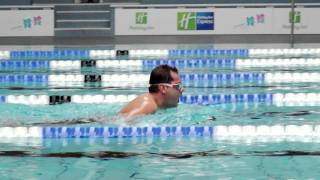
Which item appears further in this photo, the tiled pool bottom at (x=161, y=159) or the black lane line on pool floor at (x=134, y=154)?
the black lane line on pool floor at (x=134, y=154)

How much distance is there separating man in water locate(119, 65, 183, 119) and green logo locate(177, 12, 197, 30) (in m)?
13.2

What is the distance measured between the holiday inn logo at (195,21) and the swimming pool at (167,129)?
881 centimetres

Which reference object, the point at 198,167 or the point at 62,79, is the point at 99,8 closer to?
the point at 62,79

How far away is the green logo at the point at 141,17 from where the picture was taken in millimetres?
18562

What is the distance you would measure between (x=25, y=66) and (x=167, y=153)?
6.52 metres

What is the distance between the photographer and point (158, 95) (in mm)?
5395

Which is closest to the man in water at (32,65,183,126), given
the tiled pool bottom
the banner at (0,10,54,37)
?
the tiled pool bottom

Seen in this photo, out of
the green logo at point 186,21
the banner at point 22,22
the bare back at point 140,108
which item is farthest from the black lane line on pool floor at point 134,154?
the banner at point 22,22

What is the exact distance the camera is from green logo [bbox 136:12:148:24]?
1856 cm

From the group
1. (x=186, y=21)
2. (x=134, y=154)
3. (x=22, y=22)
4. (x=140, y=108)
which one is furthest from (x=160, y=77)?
(x=22, y=22)

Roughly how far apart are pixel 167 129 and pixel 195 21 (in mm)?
13674

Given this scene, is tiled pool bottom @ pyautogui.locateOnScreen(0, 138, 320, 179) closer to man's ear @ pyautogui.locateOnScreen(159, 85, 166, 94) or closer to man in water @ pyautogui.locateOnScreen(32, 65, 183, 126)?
man in water @ pyautogui.locateOnScreen(32, 65, 183, 126)

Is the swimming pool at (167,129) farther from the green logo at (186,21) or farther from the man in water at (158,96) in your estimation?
the green logo at (186,21)

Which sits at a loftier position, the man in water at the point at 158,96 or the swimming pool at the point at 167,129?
the man in water at the point at 158,96
